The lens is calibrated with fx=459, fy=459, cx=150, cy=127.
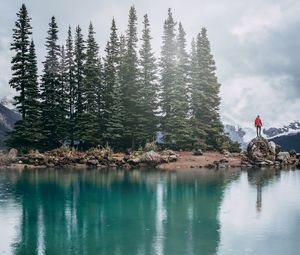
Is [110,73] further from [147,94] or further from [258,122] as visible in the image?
[258,122]

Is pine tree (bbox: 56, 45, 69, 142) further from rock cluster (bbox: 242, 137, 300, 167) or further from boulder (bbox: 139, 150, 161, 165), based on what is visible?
rock cluster (bbox: 242, 137, 300, 167)

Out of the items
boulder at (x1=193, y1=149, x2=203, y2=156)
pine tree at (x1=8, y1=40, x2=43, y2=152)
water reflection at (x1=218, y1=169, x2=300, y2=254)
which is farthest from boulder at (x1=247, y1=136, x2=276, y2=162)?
pine tree at (x1=8, y1=40, x2=43, y2=152)

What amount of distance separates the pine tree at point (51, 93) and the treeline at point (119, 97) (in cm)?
15

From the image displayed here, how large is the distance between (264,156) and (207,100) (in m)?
13.4

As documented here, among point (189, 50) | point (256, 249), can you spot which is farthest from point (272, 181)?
point (189, 50)

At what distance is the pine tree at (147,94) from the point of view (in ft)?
229

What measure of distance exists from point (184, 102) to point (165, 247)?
50.3 meters

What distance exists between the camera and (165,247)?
19.4 m

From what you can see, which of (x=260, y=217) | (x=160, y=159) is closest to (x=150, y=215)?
(x=260, y=217)

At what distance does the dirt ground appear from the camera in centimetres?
5941

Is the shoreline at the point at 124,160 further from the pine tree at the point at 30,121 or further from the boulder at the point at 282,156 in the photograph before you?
the boulder at the point at 282,156

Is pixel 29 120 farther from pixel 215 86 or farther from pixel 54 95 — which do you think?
pixel 215 86

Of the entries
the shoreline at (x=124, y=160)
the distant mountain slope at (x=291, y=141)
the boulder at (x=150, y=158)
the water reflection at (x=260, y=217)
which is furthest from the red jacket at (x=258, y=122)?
the distant mountain slope at (x=291, y=141)

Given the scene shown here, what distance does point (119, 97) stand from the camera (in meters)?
70.9
